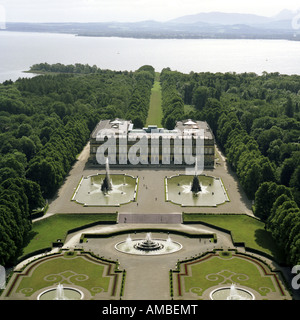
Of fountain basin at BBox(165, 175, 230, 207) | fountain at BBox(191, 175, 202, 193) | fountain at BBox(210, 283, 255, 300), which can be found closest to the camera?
fountain at BBox(210, 283, 255, 300)

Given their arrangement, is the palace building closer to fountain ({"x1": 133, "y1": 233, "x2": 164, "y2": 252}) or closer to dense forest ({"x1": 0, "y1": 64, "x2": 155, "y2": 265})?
dense forest ({"x1": 0, "y1": 64, "x2": 155, "y2": 265})

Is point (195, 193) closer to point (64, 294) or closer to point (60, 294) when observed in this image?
point (64, 294)

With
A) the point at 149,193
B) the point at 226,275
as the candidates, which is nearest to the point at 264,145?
the point at 149,193

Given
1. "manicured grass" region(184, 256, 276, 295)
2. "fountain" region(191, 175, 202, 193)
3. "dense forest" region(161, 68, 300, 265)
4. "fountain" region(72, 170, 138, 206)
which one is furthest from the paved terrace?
"manicured grass" region(184, 256, 276, 295)

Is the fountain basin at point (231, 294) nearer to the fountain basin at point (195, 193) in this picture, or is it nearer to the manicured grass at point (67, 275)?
the manicured grass at point (67, 275)

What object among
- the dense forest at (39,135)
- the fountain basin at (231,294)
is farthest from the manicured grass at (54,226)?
the fountain basin at (231,294)

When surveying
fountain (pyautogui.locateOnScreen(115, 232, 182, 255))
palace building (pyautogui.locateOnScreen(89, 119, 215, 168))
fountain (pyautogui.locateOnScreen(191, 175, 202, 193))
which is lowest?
fountain (pyautogui.locateOnScreen(115, 232, 182, 255))
